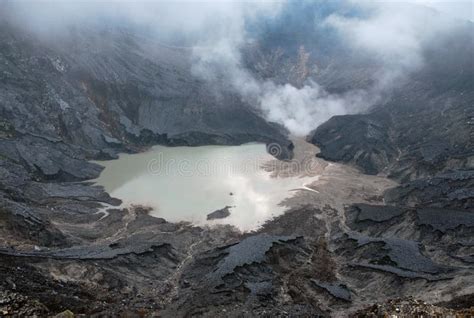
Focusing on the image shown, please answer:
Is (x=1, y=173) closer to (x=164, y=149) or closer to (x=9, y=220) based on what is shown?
(x=9, y=220)

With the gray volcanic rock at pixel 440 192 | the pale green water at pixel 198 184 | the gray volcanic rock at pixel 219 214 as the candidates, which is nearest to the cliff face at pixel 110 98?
the pale green water at pixel 198 184

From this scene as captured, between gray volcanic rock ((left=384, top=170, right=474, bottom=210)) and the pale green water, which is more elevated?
the pale green water

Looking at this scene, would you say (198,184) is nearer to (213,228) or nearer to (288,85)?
(213,228)

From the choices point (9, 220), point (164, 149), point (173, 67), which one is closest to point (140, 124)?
point (164, 149)

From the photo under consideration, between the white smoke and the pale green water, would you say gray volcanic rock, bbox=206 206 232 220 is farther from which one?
the white smoke

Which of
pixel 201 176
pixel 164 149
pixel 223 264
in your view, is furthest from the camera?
pixel 164 149

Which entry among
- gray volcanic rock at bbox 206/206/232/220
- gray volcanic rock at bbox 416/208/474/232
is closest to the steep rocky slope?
gray volcanic rock at bbox 416/208/474/232

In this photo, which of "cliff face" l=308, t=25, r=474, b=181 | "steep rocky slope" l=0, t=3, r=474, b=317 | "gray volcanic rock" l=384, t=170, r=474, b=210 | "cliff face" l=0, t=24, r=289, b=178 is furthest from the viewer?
"cliff face" l=0, t=24, r=289, b=178

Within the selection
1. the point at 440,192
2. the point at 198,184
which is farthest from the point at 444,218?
the point at 198,184
